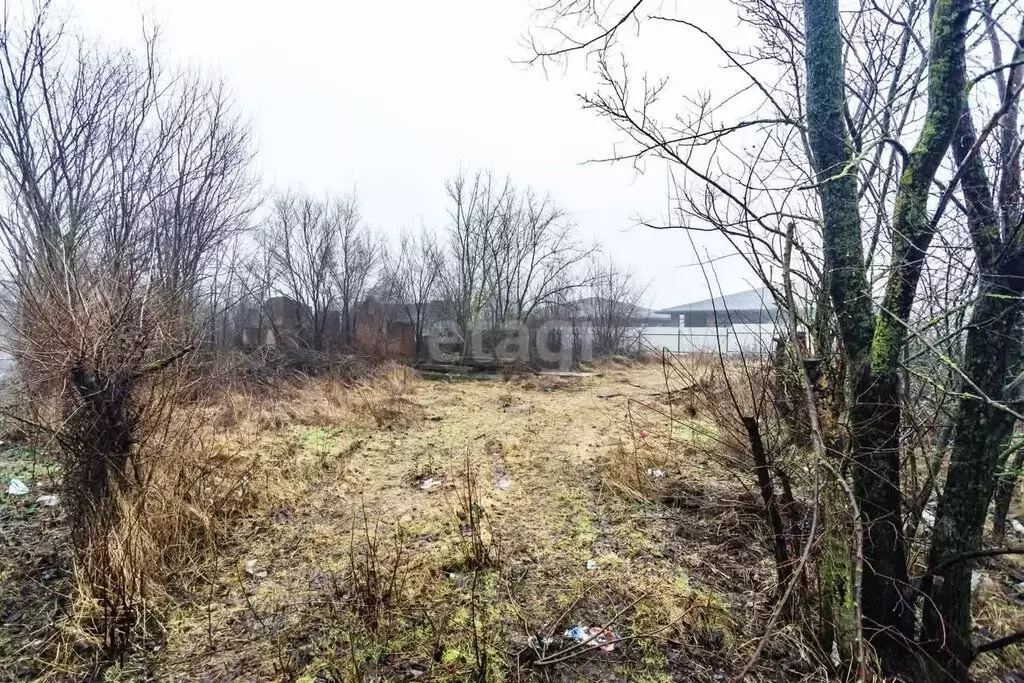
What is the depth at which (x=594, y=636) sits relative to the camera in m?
2.35

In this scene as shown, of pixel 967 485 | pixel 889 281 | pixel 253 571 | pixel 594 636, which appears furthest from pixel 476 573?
pixel 889 281

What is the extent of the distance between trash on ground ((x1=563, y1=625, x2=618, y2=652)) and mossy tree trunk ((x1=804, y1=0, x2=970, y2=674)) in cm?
120

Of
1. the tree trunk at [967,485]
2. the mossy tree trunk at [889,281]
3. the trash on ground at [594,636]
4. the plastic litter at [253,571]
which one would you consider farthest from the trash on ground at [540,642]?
the plastic litter at [253,571]

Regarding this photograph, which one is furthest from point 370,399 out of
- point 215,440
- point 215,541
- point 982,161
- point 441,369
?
point 982,161

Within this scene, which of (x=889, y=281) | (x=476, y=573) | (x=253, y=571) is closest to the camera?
(x=889, y=281)

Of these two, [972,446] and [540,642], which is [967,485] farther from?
[540,642]

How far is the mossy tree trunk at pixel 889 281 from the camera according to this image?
1.93 meters

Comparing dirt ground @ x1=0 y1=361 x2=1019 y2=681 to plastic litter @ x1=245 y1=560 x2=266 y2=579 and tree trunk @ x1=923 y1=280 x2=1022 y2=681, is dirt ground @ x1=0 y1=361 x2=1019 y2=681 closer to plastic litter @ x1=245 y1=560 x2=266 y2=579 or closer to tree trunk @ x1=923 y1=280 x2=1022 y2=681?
plastic litter @ x1=245 y1=560 x2=266 y2=579

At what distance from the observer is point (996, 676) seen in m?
2.32

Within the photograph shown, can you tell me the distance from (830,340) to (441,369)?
42.6 ft

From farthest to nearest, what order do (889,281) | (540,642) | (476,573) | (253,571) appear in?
1. (253,571)
2. (476,573)
3. (540,642)
4. (889,281)

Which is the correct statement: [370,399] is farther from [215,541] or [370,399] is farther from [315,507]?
[215,541]

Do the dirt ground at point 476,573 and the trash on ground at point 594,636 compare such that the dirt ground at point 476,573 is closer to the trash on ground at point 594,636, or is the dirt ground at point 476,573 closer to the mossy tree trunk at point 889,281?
the trash on ground at point 594,636

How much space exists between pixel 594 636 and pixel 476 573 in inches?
32.2
